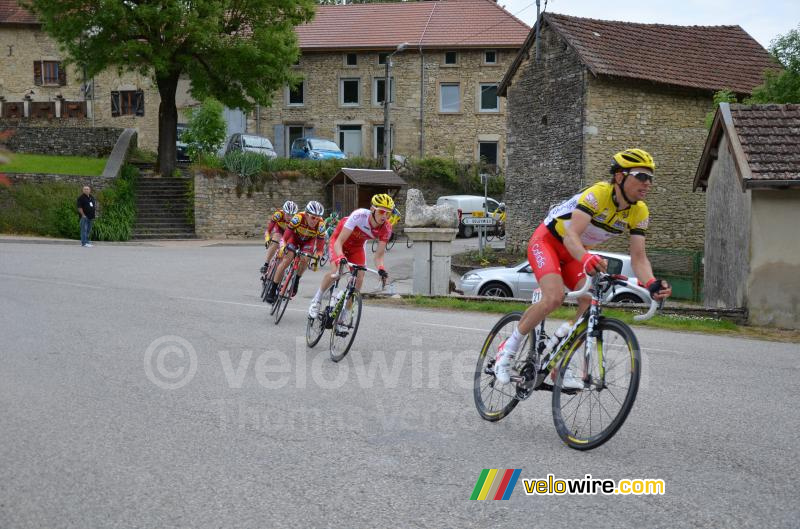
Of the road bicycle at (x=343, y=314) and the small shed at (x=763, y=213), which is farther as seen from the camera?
the small shed at (x=763, y=213)

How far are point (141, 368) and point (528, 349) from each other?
454 cm

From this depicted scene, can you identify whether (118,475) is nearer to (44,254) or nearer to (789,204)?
(789,204)

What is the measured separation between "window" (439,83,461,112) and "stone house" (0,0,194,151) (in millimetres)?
16312

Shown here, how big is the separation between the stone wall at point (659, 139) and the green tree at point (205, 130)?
1788 centimetres

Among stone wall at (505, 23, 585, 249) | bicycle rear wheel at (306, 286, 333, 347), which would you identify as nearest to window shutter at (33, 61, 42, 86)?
stone wall at (505, 23, 585, 249)

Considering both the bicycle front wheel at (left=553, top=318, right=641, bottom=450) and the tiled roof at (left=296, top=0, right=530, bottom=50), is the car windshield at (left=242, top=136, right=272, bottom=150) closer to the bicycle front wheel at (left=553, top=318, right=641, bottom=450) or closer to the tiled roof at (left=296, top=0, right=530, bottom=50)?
the tiled roof at (left=296, top=0, right=530, bottom=50)

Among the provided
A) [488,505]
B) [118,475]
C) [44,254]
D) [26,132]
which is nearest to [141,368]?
[118,475]

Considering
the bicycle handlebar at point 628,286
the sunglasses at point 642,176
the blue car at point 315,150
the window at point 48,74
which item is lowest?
the bicycle handlebar at point 628,286

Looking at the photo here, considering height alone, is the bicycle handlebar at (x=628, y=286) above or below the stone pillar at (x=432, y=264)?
above

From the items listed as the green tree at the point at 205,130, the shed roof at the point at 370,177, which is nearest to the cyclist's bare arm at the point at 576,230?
the shed roof at the point at 370,177

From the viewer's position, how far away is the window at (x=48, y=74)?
189 ft

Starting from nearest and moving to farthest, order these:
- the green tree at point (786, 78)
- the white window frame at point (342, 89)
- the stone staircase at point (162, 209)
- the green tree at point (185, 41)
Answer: the green tree at point (786, 78) < the stone staircase at point (162, 209) < the green tree at point (185, 41) < the white window frame at point (342, 89)

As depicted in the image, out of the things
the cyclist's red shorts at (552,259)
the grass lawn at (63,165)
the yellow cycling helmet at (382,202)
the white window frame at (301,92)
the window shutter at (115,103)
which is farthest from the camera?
the window shutter at (115,103)

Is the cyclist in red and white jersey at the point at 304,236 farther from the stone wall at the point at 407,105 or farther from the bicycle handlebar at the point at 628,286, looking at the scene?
the stone wall at the point at 407,105
